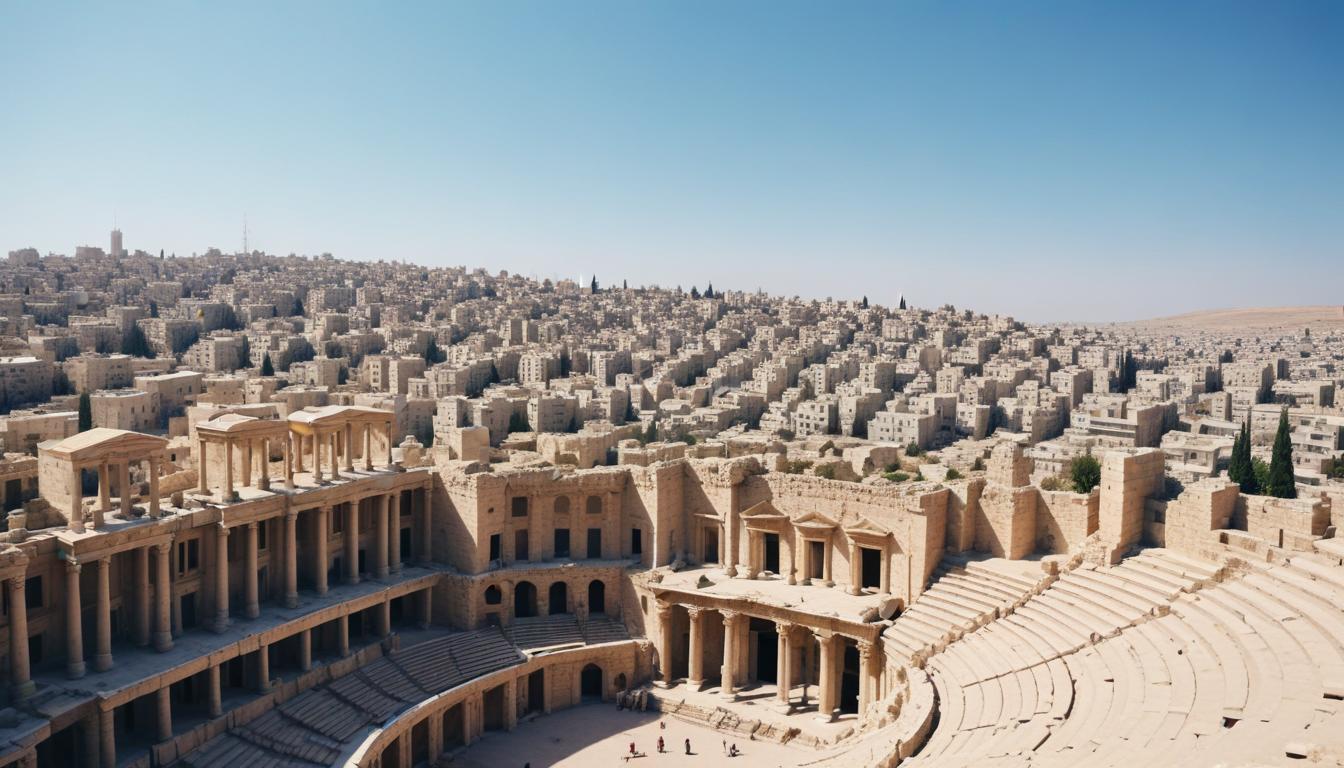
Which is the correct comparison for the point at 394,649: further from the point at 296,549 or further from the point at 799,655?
the point at 799,655

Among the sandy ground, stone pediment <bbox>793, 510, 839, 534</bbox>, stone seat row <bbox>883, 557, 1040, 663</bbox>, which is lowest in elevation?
the sandy ground

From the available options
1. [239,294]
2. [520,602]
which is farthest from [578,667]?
[239,294]

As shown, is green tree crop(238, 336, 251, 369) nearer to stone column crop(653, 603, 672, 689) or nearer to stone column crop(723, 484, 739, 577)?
stone column crop(723, 484, 739, 577)

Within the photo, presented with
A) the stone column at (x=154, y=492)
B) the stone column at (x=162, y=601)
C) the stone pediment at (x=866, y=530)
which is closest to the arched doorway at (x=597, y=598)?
the stone pediment at (x=866, y=530)

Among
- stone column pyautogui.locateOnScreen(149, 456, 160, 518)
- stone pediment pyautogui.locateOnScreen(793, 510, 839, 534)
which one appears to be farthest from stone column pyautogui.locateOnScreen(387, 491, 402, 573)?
stone pediment pyautogui.locateOnScreen(793, 510, 839, 534)

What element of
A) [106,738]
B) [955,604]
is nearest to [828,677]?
[955,604]

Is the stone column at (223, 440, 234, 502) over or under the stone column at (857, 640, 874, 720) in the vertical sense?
over
